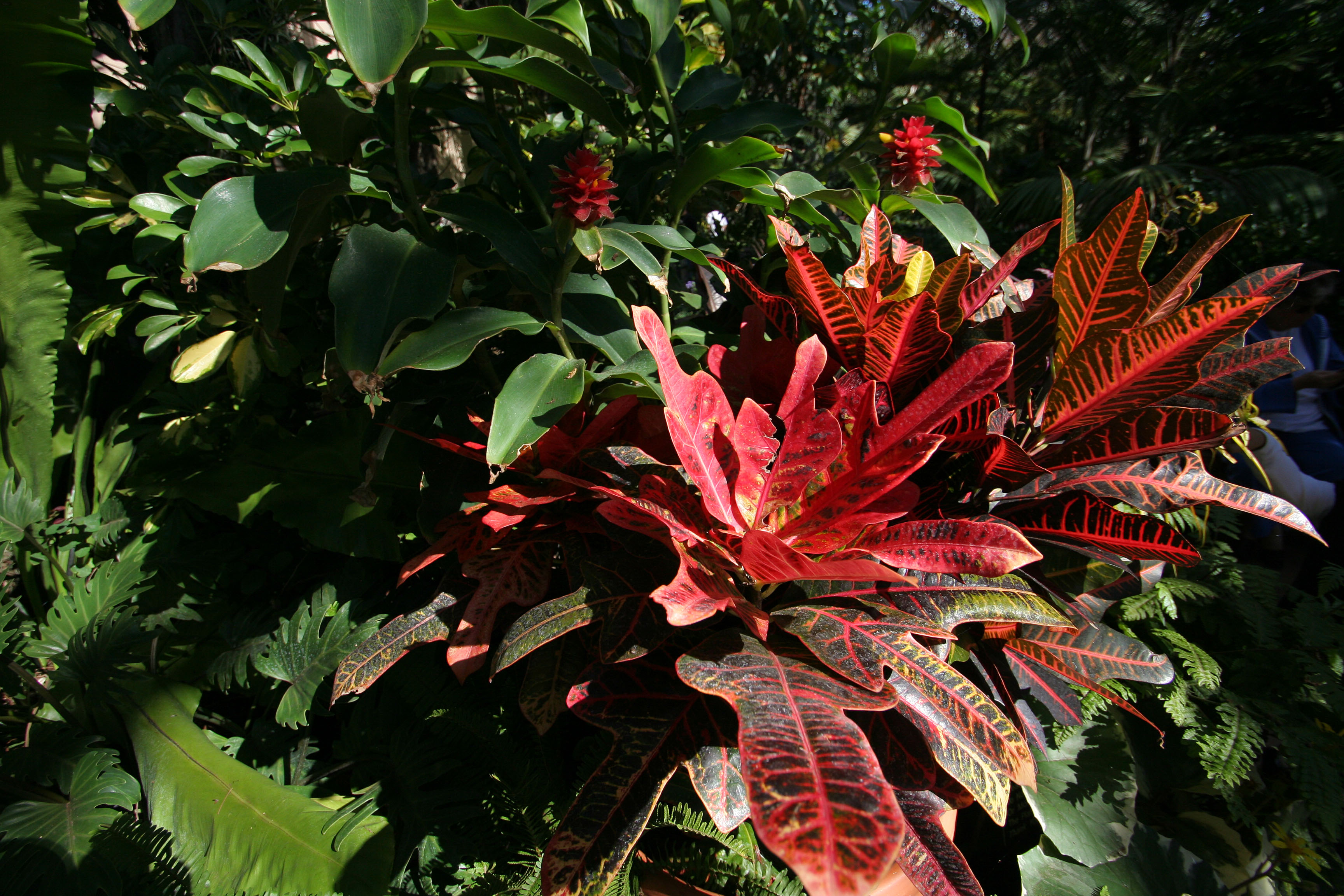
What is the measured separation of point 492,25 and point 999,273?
58cm

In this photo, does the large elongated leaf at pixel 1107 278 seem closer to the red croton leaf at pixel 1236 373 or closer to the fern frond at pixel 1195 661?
the red croton leaf at pixel 1236 373

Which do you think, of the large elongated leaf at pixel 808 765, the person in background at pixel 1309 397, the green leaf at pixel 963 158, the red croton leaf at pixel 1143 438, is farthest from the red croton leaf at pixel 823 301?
the person in background at pixel 1309 397

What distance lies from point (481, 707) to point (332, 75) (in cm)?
99

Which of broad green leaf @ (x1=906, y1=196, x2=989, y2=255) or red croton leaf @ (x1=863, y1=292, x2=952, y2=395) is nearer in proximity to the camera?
red croton leaf @ (x1=863, y1=292, x2=952, y2=395)

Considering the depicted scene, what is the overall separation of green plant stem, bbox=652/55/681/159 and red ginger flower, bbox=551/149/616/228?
28 centimetres

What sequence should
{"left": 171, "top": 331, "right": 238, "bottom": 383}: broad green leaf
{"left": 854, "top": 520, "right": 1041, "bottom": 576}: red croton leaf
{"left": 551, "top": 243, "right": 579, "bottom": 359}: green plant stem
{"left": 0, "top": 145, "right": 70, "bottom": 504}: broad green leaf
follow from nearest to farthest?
{"left": 854, "top": 520, "right": 1041, "bottom": 576}: red croton leaf < {"left": 551, "top": 243, "right": 579, "bottom": 359}: green plant stem < {"left": 171, "top": 331, "right": 238, "bottom": 383}: broad green leaf < {"left": 0, "top": 145, "right": 70, "bottom": 504}: broad green leaf

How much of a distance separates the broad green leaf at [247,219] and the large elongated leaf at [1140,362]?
0.78 m

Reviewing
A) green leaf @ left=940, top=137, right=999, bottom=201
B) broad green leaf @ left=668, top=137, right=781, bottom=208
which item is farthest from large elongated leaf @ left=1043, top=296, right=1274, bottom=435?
green leaf @ left=940, top=137, right=999, bottom=201

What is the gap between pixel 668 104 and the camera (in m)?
0.91

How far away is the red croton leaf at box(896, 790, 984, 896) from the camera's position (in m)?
0.56

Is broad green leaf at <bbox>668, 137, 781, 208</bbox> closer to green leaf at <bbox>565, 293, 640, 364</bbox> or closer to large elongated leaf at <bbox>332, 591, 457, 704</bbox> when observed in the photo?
green leaf at <bbox>565, 293, 640, 364</bbox>

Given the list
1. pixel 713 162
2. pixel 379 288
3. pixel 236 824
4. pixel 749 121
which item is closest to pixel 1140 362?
pixel 713 162

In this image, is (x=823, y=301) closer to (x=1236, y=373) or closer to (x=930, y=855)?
(x=1236, y=373)

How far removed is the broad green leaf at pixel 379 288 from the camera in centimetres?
66
